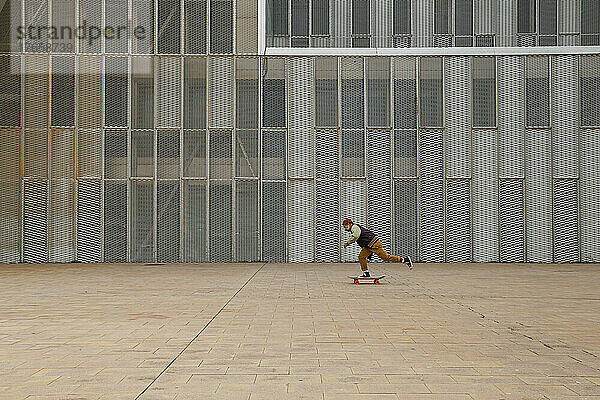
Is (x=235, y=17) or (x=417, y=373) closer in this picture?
(x=417, y=373)

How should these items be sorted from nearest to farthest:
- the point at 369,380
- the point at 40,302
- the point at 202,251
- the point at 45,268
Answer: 1. the point at 369,380
2. the point at 40,302
3. the point at 45,268
4. the point at 202,251

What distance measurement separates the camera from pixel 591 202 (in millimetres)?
27156

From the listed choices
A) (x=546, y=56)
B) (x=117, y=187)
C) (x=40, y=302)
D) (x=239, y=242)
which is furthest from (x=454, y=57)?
(x=40, y=302)

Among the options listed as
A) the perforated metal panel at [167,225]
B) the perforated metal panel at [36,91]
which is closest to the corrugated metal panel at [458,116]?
the perforated metal panel at [167,225]

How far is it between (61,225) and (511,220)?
1590 centimetres

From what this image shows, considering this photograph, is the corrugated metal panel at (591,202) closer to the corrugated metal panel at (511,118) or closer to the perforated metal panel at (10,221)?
the corrugated metal panel at (511,118)

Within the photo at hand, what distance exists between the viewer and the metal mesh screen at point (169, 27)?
27797 mm

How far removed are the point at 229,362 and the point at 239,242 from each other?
1971cm

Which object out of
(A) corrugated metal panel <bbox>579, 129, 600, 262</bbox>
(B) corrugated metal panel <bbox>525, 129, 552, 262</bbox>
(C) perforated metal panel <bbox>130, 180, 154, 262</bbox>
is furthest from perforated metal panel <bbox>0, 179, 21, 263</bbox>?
(A) corrugated metal panel <bbox>579, 129, 600, 262</bbox>

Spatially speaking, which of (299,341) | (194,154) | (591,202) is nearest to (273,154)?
(194,154)

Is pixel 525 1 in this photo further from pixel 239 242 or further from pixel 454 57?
pixel 239 242

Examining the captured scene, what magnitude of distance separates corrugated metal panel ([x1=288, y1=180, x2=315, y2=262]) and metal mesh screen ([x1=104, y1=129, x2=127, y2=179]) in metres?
5.99

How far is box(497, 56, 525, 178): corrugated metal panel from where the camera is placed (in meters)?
27.5

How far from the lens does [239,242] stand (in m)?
27.4
